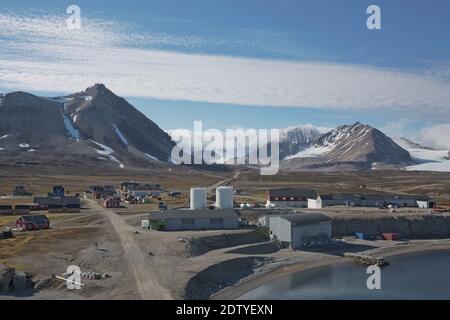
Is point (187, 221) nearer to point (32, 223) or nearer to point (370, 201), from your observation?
point (32, 223)

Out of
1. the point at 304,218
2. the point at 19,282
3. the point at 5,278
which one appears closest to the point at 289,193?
the point at 304,218

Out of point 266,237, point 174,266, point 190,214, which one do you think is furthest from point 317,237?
point 174,266

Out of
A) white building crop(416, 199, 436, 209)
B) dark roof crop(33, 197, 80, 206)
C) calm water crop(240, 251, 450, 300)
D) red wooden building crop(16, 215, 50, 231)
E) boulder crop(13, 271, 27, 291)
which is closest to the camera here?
boulder crop(13, 271, 27, 291)

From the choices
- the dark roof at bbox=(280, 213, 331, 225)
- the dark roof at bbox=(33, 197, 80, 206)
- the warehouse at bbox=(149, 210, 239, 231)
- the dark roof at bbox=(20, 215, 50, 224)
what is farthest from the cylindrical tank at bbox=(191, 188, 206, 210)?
the dark roof at bbox=(20, 215, 50, 224)

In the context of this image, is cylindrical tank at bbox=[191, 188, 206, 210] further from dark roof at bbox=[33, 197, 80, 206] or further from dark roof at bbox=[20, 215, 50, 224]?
dark roof at bbox=[20, 215, 50, 224]

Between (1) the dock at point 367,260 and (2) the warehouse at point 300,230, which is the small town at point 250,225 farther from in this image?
(2) the warehouse at point 300,230
